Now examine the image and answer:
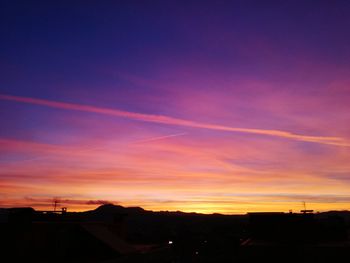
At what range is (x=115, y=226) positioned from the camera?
141 ft

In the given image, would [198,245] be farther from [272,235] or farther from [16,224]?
[16,224]

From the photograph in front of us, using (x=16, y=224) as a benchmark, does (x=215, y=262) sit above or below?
below

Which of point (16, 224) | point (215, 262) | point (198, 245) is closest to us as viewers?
point (16, 224)

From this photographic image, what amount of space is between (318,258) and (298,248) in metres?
1.88

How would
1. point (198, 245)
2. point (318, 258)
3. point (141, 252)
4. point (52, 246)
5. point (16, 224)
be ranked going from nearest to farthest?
point (16, 224)
point (52, 246)
point (318, 258)
point (141, 252)
point (198, 245)

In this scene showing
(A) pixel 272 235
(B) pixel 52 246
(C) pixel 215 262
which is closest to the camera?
(B) pixel 52 246

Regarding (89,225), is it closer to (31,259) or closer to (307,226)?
(31,259)

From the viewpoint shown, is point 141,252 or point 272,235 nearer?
point 141,252

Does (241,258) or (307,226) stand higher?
(307,226)

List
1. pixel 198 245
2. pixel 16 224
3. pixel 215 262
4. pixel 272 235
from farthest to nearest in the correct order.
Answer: pixel 198 245, pixel 215 262, pixel 272 235, pixel 16 224

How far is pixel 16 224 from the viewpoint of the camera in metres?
29.2

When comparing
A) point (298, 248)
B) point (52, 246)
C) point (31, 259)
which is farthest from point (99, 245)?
point (298, 248)

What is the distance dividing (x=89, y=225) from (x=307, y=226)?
21.9 metres

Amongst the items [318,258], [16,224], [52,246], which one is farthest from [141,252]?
[318,258]
